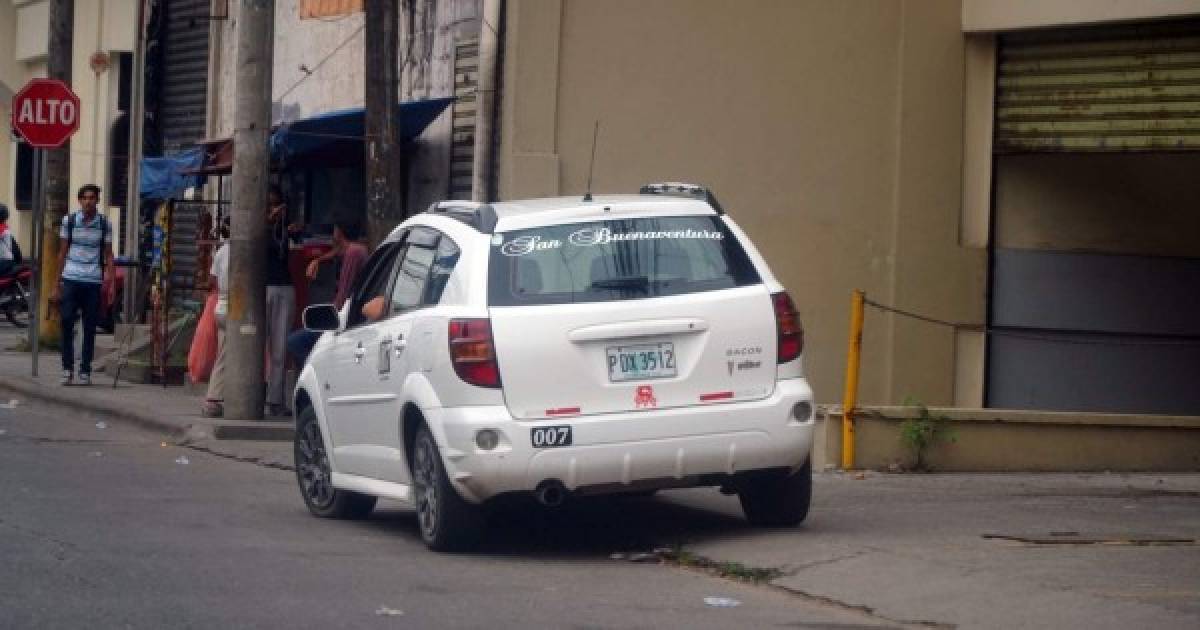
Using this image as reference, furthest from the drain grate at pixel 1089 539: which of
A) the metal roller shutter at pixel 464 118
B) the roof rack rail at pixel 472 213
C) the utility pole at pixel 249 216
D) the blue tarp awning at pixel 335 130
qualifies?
the blue tarp awning at pixel 335 130

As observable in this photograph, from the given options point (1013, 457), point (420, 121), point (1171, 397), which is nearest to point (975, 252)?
point (1171, 397)

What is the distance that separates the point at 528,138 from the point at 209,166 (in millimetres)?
3851

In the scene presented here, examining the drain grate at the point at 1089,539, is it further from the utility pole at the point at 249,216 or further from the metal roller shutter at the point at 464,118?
the metal roller shutter at the point at 464,118

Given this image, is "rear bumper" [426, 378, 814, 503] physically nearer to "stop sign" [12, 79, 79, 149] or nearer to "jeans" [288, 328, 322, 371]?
"jeans" [288, 328, 322, 371]

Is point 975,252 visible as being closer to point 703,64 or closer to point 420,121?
point 703,64

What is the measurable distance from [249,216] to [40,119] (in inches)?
240

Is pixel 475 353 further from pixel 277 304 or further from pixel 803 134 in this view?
pixel 277 304

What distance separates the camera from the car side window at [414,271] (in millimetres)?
9984

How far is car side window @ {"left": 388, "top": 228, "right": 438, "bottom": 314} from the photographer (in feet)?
32.8

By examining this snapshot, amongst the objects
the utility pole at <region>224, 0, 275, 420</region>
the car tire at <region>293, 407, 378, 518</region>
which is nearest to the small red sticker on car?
the car tire at <region>293, 407, 378, 518</region>

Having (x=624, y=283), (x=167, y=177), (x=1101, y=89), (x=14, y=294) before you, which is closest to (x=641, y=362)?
(x=624, y=283)

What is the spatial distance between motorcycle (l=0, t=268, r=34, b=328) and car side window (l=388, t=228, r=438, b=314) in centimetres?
2134

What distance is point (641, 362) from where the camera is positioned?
30.2ft

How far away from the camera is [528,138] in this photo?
1631cm
